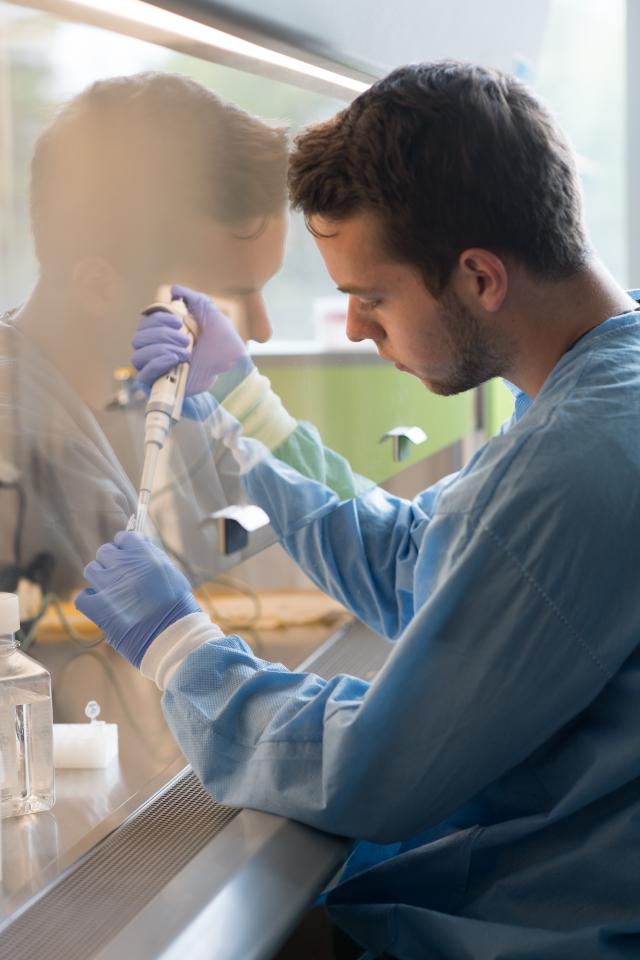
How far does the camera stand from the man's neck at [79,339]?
3.54 feet

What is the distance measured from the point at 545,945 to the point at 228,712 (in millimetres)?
359

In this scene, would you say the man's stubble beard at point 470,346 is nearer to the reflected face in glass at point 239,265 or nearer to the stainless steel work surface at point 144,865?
the reflected face in glass at point 239,265

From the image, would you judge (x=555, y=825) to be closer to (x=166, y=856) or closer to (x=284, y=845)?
(x=284, y=845)

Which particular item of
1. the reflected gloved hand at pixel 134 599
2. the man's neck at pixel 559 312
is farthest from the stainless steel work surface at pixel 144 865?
the man's neck at pixel 559 312

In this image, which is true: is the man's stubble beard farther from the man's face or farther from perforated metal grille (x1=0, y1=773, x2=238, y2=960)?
perforated metal grille (x1=0, y1=773, x2=238, y2=960)

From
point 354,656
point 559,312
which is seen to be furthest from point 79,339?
point 354,656

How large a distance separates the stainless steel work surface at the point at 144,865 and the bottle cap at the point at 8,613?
193mm

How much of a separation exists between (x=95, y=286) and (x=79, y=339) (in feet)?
0.19

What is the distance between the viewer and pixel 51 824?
1104 mm

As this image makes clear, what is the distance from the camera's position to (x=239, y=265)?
4.65 ft

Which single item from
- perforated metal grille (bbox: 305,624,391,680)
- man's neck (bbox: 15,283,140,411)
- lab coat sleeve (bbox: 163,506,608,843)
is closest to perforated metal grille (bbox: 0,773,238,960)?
lab coat sleeve (bbox: 163,506,608,843)

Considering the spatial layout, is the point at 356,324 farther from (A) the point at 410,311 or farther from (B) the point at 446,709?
(B) the point at 446,709

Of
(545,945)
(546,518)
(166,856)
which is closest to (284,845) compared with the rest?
(166,856)

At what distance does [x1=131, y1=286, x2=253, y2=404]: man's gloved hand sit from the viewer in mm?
1237
